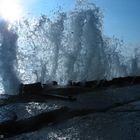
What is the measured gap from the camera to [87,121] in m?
6.18

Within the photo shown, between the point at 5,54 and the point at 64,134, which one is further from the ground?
the point at 5,54

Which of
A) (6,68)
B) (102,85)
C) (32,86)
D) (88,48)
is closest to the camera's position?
(32,86)

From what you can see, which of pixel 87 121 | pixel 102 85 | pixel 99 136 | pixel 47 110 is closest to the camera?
pixel 99 136

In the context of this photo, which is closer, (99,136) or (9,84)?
(99,136)

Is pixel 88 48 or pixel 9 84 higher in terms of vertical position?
pixel 88 48

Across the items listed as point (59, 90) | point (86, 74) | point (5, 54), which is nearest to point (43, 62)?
point (86, 74)

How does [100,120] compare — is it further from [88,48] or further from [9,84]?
[88,48]

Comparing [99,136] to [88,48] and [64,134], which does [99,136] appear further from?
[88,48]

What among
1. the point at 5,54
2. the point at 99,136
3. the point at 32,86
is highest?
the point at 5,54

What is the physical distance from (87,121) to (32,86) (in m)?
4.12

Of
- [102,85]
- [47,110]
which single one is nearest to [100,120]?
[47,110]

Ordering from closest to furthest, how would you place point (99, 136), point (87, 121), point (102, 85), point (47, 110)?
point (99, 136), point (87, 121), point (47, 110), point (102, 85)

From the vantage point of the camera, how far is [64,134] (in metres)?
5.27

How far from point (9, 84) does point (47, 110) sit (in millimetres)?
6494
